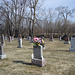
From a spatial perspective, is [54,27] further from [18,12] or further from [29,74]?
[29,74]

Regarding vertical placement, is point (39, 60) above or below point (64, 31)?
below

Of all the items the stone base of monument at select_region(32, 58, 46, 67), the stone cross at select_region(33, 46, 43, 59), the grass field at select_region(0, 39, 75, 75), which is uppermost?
the stone cross at select_region(33, 46, 43, 59)

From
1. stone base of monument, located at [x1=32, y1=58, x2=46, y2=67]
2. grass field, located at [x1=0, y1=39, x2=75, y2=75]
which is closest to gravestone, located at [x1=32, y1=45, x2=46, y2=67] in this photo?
stone base of monument, located at [x1=32, y1=58, x2=46, y2=67]

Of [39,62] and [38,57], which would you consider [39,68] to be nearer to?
[39,62]

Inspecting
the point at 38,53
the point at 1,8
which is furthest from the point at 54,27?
the point at 38,53

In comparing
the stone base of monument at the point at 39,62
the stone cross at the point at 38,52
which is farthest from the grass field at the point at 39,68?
the stone cross at the point at 38,52

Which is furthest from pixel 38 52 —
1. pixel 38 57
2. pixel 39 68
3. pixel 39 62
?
pixel 39 68

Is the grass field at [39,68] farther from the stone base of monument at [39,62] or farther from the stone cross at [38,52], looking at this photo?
the stone cross at [38,52]

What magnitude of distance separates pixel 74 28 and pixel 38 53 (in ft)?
103

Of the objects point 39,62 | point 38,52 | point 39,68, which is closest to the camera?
point 39,68

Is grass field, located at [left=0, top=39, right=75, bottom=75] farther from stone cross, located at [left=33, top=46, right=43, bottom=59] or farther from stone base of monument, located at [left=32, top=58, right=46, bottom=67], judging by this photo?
stone cross, located at [left=33, top=46, right=43, bottom=59]

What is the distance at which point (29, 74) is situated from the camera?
14.6ft

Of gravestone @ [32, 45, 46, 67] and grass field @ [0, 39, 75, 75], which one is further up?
gravestone @ [32, 45, 46, 67]

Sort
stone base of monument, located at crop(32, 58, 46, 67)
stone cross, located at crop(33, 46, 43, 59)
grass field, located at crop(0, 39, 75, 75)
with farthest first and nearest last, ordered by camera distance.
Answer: stone cross, located at crop(33, 46, 43, 59) < stone base of monument, located at crop(32, 58, 46, 67) < grass field, located at crop(0, 39, 75, 75)
